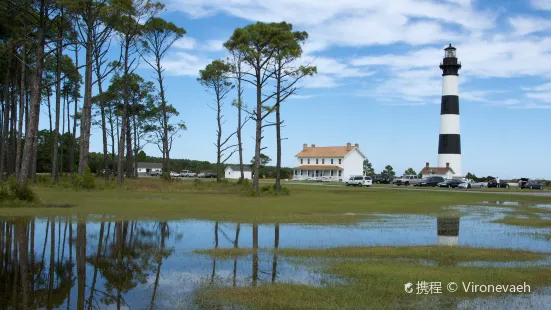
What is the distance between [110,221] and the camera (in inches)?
709

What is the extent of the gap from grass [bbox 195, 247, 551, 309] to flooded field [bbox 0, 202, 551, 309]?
0.91 feet

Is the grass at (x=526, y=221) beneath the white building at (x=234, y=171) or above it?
beneath

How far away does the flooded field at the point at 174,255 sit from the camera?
8.33 metres

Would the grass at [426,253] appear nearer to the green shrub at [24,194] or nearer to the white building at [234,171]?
the green shrub at [24,194]

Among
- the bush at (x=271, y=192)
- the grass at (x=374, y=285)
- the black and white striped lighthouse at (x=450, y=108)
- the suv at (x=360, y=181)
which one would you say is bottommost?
the grass at (x=374, y=285)

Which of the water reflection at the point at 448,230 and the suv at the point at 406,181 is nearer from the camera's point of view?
the water reflection at the point at 448,230

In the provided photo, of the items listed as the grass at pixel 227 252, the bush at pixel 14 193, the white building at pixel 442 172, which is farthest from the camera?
the white building at pixel 442 172

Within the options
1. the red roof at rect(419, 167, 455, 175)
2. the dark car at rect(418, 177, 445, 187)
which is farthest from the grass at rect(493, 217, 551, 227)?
the dark car at rect(418, 177, 445, 187)

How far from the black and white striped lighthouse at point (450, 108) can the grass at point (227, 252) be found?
63.1 m

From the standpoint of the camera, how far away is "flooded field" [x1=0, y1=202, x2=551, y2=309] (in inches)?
328

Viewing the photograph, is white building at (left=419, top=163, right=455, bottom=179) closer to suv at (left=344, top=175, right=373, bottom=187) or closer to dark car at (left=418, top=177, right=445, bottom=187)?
dark car at (left=418, top=177, right=445, bottom=187)

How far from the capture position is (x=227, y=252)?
12.6 meters

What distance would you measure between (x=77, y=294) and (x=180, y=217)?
12213 mm

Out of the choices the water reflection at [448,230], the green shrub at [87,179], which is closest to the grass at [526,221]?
the water reflection at [448,230]
